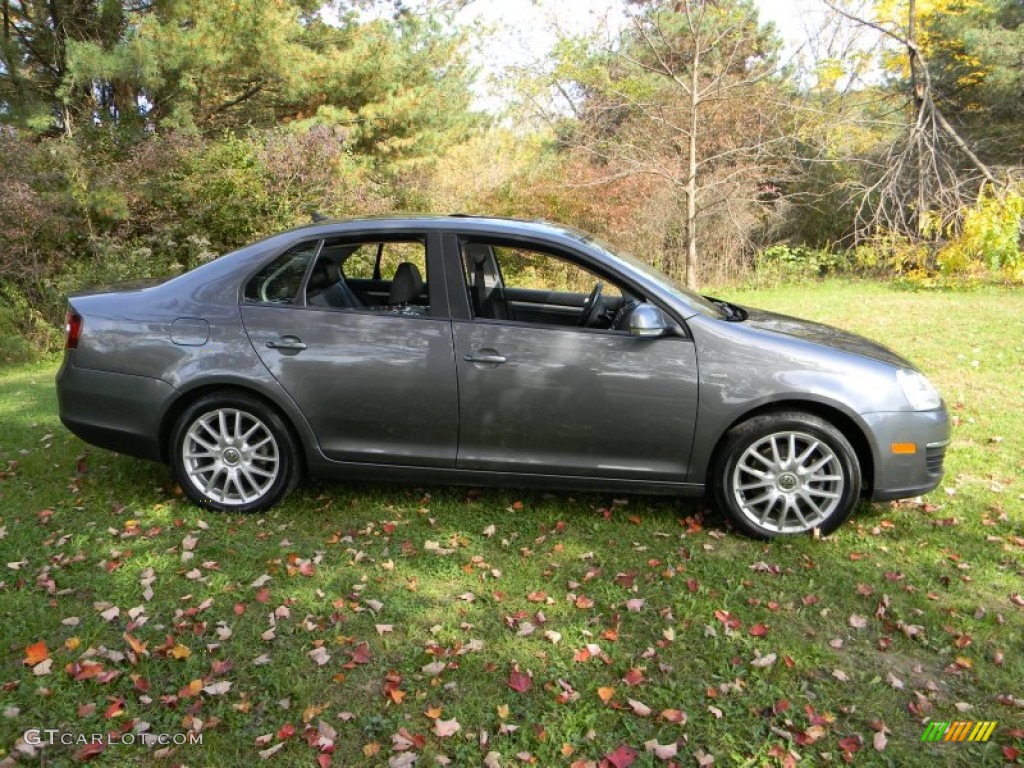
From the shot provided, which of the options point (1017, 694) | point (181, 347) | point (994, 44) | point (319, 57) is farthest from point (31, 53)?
point (994, 44)

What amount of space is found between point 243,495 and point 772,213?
1638cm

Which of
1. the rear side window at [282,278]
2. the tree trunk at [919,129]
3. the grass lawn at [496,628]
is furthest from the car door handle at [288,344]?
the tree trunk at [919,129]

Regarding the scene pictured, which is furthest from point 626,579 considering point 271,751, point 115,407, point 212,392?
point 115,407

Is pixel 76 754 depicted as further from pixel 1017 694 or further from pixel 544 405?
pixel 1017 694

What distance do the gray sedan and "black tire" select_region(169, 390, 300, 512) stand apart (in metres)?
0.01

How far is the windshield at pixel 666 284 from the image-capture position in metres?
3.97

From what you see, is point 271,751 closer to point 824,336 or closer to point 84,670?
point 84,670

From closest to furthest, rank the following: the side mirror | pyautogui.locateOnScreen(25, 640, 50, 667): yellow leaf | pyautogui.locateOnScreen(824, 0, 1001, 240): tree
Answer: pyautogui.locateOnScreen(25, 640, 50, 667): yellow leaf
the side mirror
pyautogui.locateOnScreen(824, 0, 1001, 240): tree

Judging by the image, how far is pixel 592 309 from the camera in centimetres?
462

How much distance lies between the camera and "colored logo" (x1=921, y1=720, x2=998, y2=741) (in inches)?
99.5

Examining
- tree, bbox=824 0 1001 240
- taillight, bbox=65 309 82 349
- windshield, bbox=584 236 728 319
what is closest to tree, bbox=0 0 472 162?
tree, bbox=824 0 1001 240

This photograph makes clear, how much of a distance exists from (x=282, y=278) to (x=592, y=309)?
6.05 ft

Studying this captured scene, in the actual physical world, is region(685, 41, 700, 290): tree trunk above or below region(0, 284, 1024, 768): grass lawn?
above

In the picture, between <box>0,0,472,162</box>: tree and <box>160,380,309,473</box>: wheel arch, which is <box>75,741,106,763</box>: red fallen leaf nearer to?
<box>160,380,309,473</box>: wheel arch
